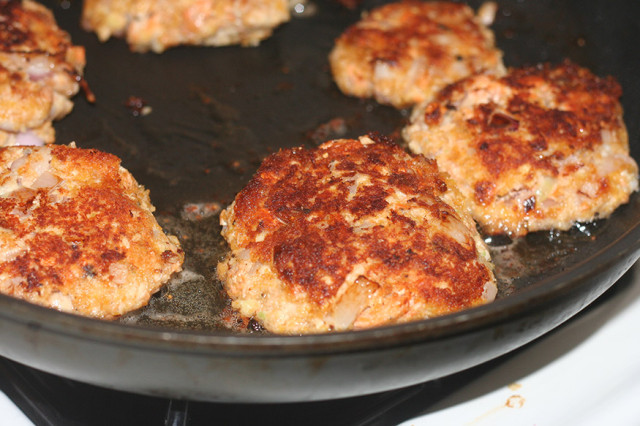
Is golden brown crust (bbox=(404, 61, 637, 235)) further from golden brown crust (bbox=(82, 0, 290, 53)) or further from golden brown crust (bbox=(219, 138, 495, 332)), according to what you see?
golden brown crust (bbox=(82, 0, 290, 53))

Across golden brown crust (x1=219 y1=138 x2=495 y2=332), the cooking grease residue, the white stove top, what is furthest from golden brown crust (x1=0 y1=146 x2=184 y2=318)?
the white stove top

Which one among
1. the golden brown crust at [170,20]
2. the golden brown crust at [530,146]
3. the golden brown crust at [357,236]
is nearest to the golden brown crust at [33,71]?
the golden brown crust at [170,20]

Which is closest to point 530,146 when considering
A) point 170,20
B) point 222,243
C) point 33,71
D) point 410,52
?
point 410,52

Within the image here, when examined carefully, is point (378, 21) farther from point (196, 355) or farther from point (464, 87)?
point (196, 355)

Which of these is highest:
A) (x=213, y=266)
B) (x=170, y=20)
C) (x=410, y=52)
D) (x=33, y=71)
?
(x=410, y=52)

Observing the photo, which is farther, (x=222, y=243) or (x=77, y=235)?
(x=222, y=243)

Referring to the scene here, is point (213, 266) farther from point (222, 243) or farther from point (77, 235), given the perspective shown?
point (77, 235)

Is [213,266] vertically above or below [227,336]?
below
